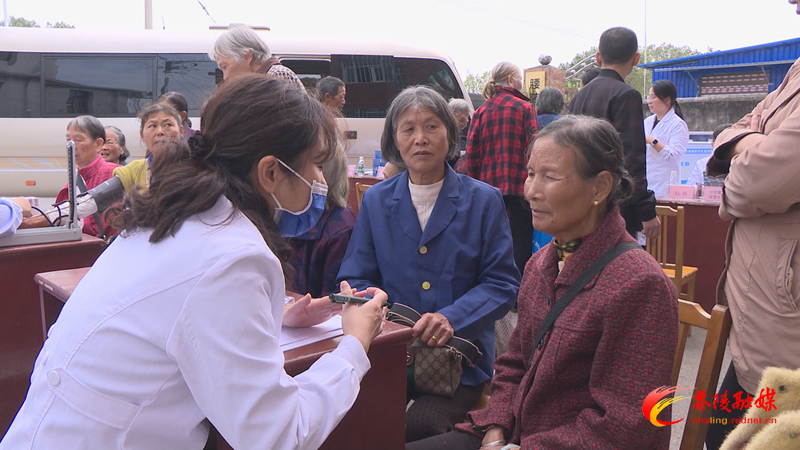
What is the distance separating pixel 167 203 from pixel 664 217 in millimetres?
3404

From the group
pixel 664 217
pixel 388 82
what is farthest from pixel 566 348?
pixel 388 82

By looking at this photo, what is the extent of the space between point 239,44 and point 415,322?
1912 mm

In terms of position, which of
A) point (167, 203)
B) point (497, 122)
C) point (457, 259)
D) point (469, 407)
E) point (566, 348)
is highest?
point (497, 122)

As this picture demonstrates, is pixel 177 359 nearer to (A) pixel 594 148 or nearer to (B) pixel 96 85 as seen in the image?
(A) pixel 594 148

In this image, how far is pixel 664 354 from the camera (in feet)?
4.42

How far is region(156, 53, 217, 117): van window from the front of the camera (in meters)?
9.41

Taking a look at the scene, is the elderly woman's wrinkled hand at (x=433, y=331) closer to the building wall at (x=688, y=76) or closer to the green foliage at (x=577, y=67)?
the green foliage at (x=577, y=67)

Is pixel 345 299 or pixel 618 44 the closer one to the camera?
pixel 345 299

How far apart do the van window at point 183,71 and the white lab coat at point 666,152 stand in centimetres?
700

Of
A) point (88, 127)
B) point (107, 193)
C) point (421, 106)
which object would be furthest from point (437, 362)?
point (88, 127)

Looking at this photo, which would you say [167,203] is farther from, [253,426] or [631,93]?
[631,93]

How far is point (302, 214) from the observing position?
4.66 ft

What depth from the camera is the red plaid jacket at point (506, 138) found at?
13.2 ft

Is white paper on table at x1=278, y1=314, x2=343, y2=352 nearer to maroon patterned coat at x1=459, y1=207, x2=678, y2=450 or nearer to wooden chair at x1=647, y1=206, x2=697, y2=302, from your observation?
maroon patterned coat at x1=459, y1=207, x2=678, y2=450
